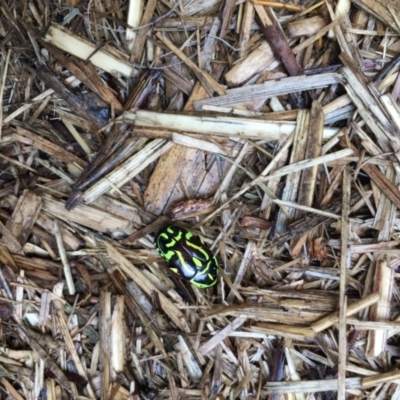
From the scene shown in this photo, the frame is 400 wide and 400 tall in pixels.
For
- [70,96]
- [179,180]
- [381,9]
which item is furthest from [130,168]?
[381,9]

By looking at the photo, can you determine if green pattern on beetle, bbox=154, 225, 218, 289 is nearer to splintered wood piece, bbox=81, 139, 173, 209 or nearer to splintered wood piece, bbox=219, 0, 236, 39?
splintered wood piece, bbox=81, 139, 173, 209

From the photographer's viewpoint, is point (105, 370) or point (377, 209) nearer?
point (377, 209)

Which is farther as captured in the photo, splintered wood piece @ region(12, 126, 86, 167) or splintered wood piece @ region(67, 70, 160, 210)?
splintered wood piece @ region(12, 126, 86, 167)

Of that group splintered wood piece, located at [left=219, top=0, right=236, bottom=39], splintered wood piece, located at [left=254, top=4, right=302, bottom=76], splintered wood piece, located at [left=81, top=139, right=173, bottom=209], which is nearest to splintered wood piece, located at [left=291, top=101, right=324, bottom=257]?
splintered wood piece, located at [left=254, top=4, right=302, bottom=76]

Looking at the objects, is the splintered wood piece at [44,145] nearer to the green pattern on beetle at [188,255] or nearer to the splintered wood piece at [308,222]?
the green pattern on beetle at [188,255]

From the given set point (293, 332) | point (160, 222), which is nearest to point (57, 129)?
point (160, 222)

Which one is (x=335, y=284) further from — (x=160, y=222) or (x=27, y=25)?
(x=27, y=25)

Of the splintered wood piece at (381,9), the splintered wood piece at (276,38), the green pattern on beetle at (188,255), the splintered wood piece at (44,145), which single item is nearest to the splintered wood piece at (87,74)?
the splintered wood piece at (44,145)
